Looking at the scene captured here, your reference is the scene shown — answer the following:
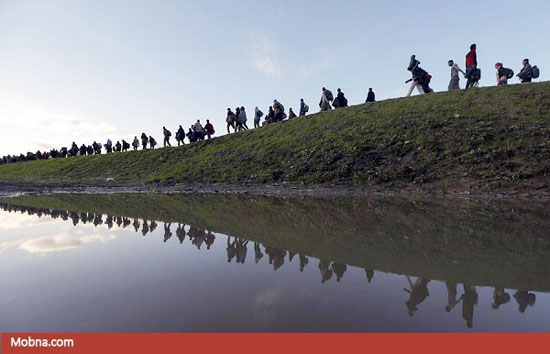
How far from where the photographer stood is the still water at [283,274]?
3637 millimetres

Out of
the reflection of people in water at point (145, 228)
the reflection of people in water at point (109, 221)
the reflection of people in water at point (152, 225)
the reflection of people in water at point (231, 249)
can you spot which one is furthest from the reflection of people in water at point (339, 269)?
the reflection of people in water at point (109, 221)

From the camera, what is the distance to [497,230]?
308 inches

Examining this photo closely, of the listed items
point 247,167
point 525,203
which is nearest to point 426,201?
point 525,203

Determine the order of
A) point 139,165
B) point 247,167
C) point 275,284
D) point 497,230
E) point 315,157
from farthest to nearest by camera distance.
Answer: point 139,165 < point 247,167 < point 315,157 < point 497,230 < point 275,284

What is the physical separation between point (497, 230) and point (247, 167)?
18204mm

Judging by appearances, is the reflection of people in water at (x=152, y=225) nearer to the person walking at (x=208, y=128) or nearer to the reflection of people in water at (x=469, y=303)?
the reflection of people in water at (x=469, y=303)

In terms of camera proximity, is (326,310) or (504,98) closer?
(326,310)

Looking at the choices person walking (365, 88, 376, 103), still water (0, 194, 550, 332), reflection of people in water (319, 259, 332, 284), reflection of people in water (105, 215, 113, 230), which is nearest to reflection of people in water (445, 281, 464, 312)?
still water (0, 194, 550, 332)

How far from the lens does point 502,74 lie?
2591cm

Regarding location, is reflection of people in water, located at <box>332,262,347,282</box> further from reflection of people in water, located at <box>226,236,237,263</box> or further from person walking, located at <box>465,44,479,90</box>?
person walking, located at <box>465,44,479,90</box>

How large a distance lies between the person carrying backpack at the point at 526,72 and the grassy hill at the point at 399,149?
2.27 m

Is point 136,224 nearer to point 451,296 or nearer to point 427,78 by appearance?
point 451,296

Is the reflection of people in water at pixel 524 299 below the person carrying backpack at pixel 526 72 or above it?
below

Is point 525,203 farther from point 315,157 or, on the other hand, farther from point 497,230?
point 315,157
